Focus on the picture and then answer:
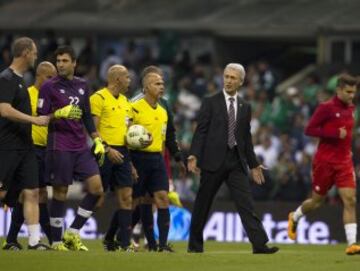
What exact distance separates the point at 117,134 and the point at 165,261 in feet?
10.2

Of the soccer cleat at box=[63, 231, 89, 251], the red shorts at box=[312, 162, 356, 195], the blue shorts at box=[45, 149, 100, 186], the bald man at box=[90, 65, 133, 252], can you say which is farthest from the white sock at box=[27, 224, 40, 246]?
the red shorts at box=[312, 162, 356, 195]

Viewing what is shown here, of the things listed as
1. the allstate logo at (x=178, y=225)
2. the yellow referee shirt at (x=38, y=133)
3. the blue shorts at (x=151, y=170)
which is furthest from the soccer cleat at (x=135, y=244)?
the allstate logo at (x=178, y=225)

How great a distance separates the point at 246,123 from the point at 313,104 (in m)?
14.8

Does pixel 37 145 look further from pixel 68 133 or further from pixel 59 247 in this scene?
pixel 59 247

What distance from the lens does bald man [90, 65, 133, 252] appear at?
64.6 feet

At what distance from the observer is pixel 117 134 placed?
1981 cm

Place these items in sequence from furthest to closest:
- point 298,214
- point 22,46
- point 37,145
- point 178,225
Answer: point 178,225 < point 298,214 < point 37,145 < point 22,46

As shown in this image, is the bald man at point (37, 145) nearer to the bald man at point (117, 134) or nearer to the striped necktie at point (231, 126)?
the bald man at point (117, 134)

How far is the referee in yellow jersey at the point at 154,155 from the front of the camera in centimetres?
2017

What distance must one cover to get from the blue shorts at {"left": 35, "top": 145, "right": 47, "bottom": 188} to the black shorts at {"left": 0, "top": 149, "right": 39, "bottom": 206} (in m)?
1.17

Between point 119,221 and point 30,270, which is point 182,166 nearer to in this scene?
point 119,221

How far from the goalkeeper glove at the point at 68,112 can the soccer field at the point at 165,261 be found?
1677mm

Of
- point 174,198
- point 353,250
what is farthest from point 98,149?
point 174,198

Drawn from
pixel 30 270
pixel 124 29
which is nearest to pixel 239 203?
pixel 30 270
